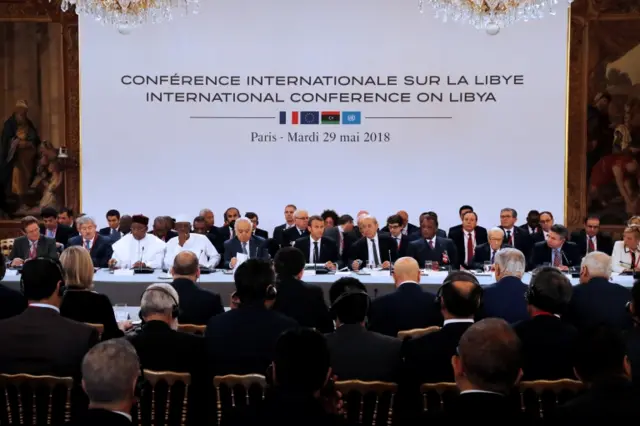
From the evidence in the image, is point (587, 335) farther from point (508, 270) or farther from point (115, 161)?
point (115, 161)

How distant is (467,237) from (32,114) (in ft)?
21.7

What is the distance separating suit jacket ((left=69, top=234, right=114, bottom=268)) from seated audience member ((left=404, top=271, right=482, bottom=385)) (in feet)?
20.3

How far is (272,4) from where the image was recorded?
12.7 meters

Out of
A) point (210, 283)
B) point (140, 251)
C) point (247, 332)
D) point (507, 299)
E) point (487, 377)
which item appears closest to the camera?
point (487, 377)

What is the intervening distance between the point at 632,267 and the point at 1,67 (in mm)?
9171

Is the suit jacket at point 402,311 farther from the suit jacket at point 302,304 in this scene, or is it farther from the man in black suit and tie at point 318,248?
the man in black suit and tie at point 318,248

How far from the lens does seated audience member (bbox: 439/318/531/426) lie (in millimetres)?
2697

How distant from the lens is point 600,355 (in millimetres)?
3115

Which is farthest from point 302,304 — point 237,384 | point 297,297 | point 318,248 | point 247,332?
point 318,248

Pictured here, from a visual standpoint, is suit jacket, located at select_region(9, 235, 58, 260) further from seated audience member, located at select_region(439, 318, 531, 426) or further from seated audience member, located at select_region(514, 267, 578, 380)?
seated audience member, located at select_region(439, 318, 531, 426)

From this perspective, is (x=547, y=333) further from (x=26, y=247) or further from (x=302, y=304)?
(x=26, y=247)

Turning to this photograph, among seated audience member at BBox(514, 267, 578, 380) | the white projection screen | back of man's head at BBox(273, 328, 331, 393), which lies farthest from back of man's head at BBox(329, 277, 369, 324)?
the white projection screen

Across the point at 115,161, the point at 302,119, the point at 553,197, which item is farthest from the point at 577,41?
the point at 115,161

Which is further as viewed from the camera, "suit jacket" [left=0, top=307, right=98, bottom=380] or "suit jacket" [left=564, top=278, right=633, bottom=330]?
"suit jacket" [left=564, top=278, right=633, bottom=330]
